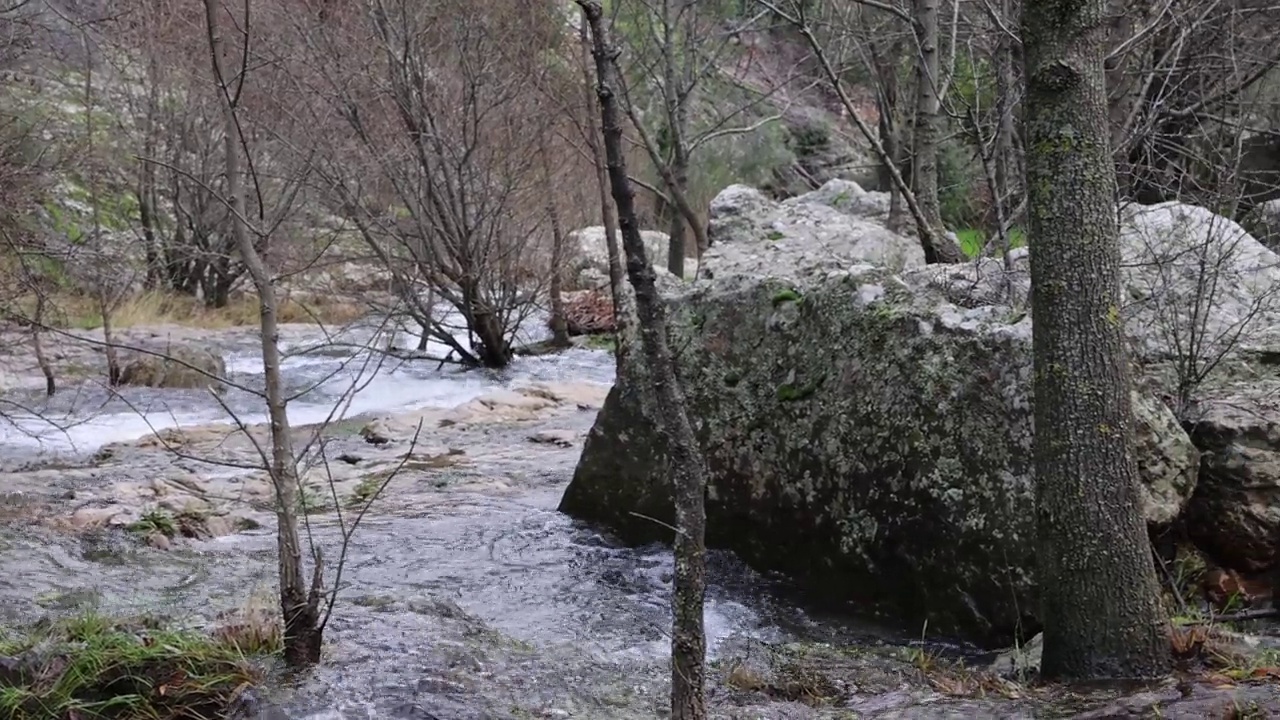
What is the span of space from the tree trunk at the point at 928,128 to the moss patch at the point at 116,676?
6.45 m

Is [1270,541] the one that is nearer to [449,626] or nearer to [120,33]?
[449,626]

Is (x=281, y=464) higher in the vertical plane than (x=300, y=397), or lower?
higher

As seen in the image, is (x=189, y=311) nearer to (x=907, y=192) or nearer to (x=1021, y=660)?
(x=907, y=192)

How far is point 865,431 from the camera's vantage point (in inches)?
223

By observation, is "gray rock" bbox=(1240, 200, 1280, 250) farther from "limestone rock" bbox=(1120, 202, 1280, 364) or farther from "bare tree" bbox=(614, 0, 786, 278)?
"bare tree" bbox=(614, 0, 786, 278)

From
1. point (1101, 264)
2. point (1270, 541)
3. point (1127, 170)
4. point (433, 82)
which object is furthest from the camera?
point (433, 82)

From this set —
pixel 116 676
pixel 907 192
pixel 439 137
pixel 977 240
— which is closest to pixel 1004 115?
pixel 907 192

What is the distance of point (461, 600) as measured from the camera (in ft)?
19.1

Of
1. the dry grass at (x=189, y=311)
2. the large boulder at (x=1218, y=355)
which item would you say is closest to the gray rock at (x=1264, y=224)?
the large boulder at (x=1218, y=355)

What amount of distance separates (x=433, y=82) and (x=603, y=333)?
18.4 feet

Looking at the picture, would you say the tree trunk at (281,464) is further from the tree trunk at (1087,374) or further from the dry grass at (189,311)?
the dry grass at (189,311)

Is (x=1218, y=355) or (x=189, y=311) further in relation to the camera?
(x=189, y=311)

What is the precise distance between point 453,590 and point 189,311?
14627 mm

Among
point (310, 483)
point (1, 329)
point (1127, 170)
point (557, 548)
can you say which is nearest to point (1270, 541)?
point (1127, 170)
